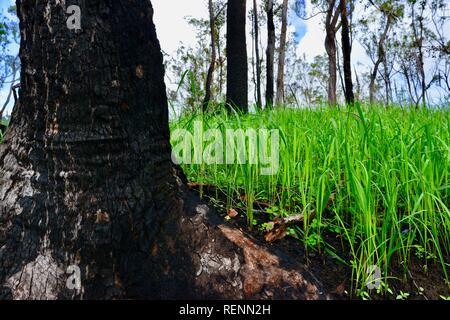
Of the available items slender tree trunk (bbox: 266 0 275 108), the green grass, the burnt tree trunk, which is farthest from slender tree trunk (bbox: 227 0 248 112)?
slender tree trunk (bbox: 266 0 275 108)

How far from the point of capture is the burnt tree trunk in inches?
47.6

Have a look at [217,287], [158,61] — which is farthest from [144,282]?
[158,61]

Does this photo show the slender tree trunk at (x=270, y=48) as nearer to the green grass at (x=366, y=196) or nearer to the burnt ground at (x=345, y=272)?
the green grass at (x=366, y=196)

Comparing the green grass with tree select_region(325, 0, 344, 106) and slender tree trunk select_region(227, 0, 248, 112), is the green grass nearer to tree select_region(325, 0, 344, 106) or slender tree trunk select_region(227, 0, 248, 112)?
slender tree trunk select_region(227, 0, 248, 112)

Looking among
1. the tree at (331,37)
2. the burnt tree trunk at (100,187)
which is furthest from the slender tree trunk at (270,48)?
the burnt tree trunk at (100,187)

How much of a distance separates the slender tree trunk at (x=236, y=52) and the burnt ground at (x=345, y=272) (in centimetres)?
411

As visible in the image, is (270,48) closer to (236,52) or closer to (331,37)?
(331,37)

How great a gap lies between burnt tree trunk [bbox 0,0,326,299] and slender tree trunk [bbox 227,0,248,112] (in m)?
4.23

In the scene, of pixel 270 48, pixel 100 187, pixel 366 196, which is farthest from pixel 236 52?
pixel 270 48

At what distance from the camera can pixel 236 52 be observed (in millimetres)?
5539

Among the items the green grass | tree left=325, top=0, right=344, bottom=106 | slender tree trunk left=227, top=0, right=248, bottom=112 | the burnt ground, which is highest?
tree left=325, top=0, right=344, bottom=106

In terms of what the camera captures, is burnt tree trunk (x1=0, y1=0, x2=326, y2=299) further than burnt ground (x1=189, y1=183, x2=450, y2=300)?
No

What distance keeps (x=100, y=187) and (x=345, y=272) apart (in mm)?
971

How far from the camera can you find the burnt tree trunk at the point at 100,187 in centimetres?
121
